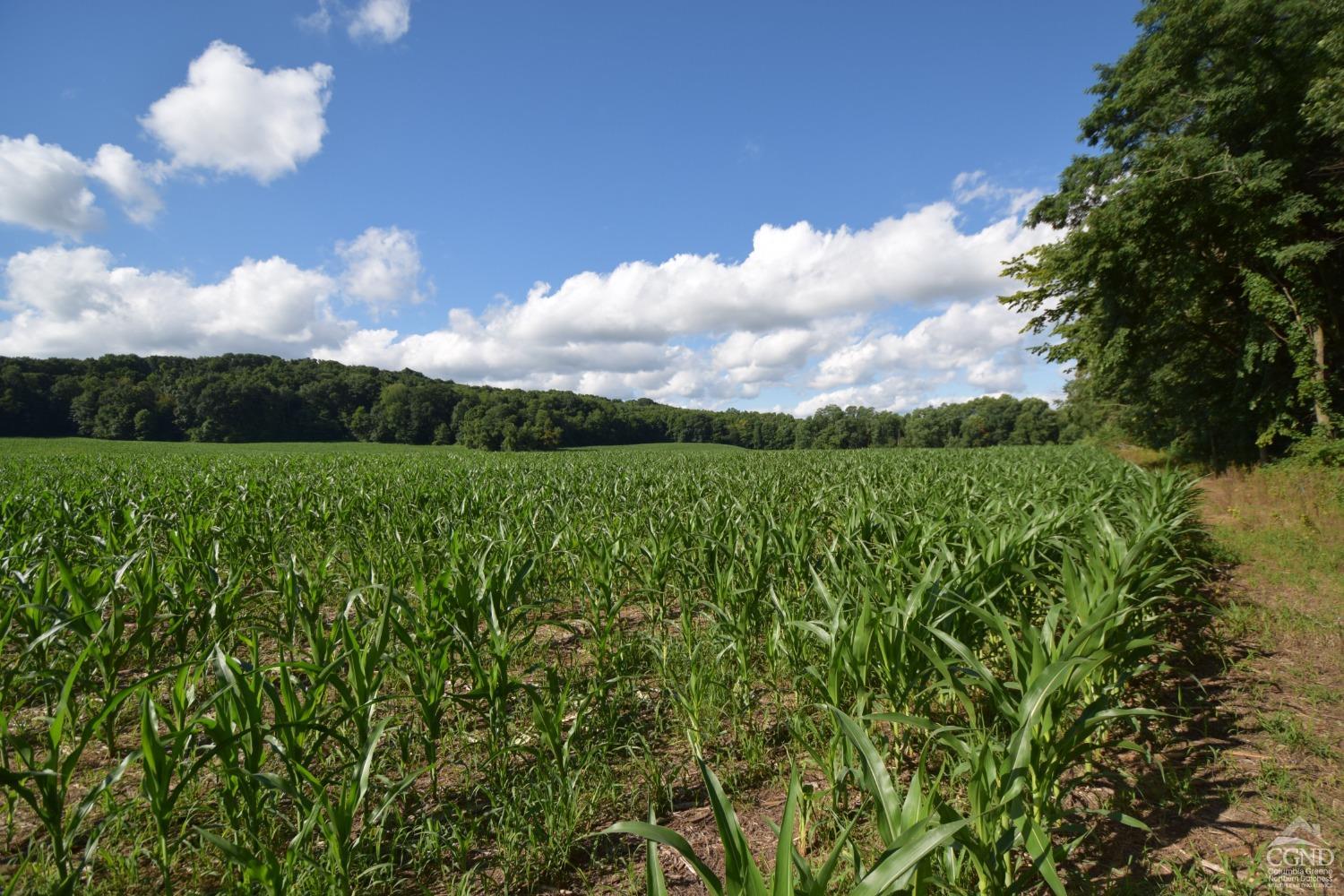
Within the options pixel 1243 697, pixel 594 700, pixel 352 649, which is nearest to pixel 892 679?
pixel 594 700

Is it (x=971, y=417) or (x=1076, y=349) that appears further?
(x=971, y=417)

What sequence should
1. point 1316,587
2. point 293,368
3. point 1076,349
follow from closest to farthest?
point 1316,587 → point 1076,349 → point 293,368

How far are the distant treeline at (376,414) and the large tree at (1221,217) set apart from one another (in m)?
60.5

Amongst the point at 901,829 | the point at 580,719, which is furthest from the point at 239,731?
the point at 901,829

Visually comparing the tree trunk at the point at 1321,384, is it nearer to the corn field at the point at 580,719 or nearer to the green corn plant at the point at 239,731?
the corn field at the point at 580,719

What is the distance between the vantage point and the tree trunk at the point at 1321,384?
39.1ft

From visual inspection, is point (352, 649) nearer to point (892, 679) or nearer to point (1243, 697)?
point (892, 679)

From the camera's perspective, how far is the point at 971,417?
95000mm

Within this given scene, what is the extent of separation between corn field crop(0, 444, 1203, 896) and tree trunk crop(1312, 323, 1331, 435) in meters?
12.0

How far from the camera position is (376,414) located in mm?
81062

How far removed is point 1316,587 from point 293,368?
10849 centimetres

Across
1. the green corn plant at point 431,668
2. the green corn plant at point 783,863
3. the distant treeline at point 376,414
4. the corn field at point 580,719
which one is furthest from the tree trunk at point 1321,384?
the distant treeline at point 376,414

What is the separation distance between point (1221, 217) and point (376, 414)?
295 ft

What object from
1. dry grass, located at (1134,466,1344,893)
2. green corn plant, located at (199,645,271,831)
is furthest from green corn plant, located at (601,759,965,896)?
dry grass, located at (1134,466,1344,893)
